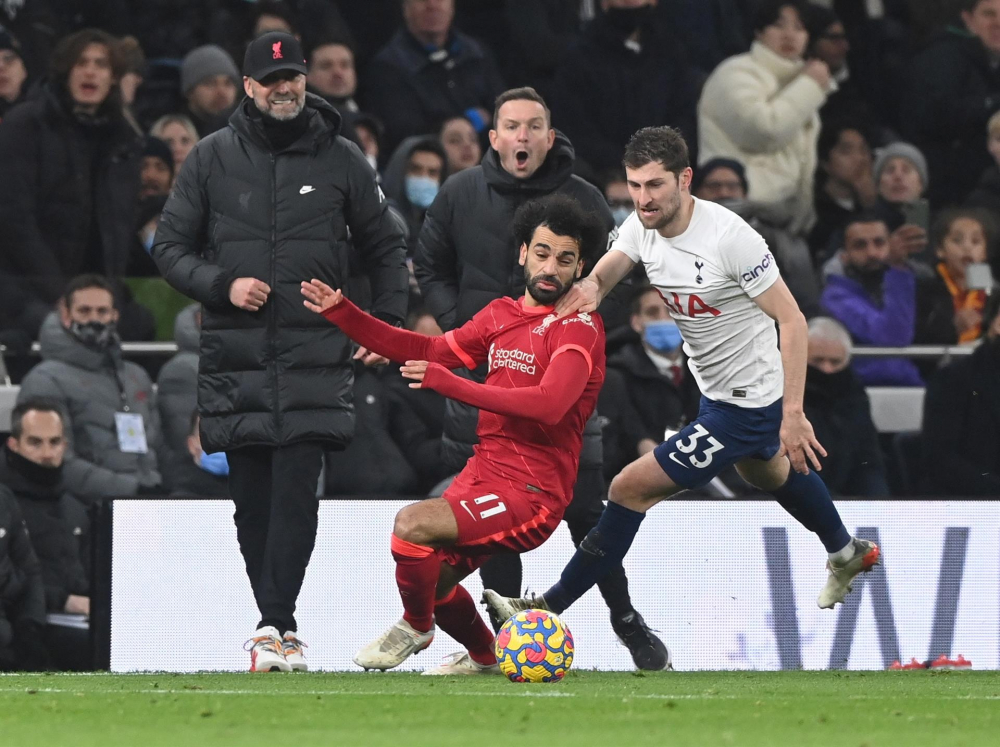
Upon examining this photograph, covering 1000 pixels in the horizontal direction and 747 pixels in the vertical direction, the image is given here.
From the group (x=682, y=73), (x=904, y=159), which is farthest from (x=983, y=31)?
(x=682, y=73)

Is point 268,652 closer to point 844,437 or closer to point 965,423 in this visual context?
point 844,437

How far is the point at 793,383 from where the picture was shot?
7332 millimetres

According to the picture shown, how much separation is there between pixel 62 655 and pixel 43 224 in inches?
114

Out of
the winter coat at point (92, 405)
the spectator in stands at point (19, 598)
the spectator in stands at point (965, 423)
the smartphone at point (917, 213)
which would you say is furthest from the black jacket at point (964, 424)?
the spectator in stands at point (19, 598)

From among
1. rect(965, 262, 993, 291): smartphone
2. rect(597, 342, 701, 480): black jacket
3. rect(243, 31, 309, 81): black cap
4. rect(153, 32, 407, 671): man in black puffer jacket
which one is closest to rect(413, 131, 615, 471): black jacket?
rect(153, 32, 407, 671): man in black puffer jacket

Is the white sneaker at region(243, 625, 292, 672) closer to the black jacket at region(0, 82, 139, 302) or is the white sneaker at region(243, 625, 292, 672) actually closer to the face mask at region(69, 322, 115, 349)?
the face mask at region(69, 322, 115, 349)

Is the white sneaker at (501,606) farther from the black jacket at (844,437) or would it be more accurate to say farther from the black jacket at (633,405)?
the black jacket at (844,437)

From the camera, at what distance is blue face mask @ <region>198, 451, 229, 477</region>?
32.7ft

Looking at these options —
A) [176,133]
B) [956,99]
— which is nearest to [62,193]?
[176,133]

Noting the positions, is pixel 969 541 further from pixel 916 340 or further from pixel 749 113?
pixel 749 113

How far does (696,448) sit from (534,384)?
800 mm

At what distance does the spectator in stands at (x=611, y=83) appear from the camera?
1266 centimetres

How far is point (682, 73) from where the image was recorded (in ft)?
42.9

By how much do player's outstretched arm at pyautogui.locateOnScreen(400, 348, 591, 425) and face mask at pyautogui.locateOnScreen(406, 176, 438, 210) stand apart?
14.7 feet
